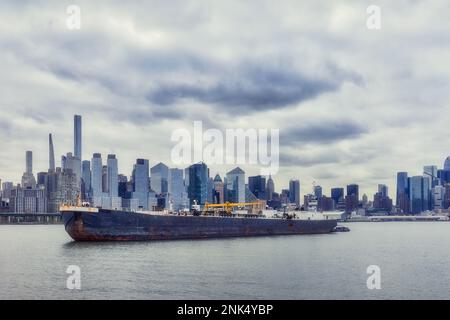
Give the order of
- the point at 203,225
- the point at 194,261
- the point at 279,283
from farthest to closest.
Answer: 1. the point at 203,225
2. the point at 194,261
3. the point at 279,283

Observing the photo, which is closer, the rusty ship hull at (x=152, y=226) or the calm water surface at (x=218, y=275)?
the calm water surface at (x=218, y=275)

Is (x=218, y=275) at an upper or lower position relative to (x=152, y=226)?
lower

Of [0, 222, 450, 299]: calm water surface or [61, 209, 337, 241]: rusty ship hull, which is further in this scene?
[61, 209, 337, 241]: rusty ship hull

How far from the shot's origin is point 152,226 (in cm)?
8912

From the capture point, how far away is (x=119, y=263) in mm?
55938

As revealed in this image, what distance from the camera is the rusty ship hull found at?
81938 mm

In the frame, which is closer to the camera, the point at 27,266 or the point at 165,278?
the point at 165,278

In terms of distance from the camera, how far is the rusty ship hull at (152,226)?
81938mm

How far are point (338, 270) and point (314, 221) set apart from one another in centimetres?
8186

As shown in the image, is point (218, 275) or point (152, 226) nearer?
point (218, 275)
